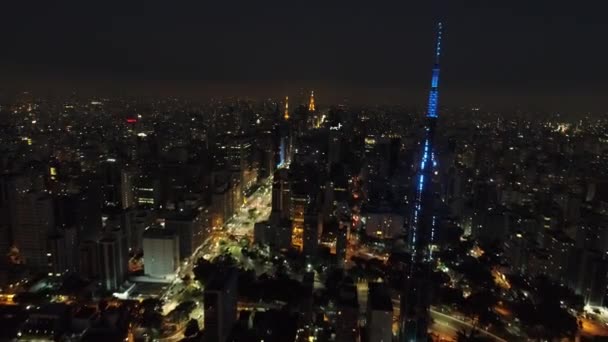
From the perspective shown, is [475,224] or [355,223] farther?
[355,223]

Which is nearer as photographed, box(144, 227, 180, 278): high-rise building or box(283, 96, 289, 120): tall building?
box(144, 227, 180, 278): high-rise building

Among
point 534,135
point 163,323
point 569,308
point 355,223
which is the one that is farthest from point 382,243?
point 534,135

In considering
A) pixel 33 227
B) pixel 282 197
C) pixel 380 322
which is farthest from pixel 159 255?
pixel 380 322

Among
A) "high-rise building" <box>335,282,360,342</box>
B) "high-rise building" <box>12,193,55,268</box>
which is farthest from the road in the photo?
"high-rise building" <box>12,193,55,268</box>

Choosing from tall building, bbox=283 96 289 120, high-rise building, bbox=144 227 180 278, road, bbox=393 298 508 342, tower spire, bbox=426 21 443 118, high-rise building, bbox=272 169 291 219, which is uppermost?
tower spire, bbox=426 21 443 118

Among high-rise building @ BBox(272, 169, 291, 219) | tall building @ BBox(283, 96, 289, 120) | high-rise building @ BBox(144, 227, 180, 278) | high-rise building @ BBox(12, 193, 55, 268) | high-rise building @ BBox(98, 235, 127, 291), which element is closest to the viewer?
high-rise building @ BBox(98, 235, 127, 291)

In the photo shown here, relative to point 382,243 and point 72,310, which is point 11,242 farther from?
point 382,243

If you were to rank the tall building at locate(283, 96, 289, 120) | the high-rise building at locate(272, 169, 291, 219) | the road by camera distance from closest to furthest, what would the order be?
the road < the high-rise building at locate(272, 169, 291, 219) < the tall building at locate(283, 96, 289, 120)

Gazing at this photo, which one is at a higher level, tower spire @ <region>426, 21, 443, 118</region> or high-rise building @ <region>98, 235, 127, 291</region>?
tower spire @ <region>426, 21, 443, 118</region>

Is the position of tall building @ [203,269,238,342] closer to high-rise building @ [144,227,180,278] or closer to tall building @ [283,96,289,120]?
high-rise building @ [144,227,180,278]
